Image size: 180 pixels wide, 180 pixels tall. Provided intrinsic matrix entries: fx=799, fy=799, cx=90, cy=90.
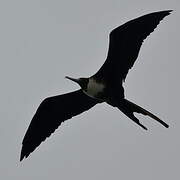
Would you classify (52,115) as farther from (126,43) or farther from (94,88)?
(126,43)

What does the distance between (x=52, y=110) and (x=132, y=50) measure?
1.64 meters

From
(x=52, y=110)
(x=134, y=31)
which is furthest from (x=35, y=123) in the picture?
(x=134, y=31)

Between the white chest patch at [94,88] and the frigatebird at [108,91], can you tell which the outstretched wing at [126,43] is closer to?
the frigatebird at [108,91]

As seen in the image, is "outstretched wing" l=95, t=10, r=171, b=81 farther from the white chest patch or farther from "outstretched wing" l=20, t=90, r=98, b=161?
"outstretched wing" l=20, t=90, r=98, b=161

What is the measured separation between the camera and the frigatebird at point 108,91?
1035 cm

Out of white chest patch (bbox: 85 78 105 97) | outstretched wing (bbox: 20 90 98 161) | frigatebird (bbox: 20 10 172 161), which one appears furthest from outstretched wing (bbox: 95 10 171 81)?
outstretched wing (bbox: 20 90 98 161)

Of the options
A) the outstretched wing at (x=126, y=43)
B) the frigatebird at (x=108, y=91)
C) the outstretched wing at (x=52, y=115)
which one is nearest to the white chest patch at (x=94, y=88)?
the frigatebird at (x=108, y=91)

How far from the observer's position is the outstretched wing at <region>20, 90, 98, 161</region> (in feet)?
37.3

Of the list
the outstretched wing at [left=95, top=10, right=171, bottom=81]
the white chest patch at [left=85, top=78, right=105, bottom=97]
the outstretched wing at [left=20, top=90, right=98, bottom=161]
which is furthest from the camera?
the outstretched wing at [left=20, top=90, right=98, bottom=161]

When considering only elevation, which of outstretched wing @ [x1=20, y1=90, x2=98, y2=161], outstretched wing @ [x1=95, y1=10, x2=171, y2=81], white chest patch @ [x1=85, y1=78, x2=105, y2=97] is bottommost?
outstretched wing @ [x1=20, y1=90, x2=98, y2=161]

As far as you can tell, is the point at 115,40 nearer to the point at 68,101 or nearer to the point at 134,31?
the point at 134,31

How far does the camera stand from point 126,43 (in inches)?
413

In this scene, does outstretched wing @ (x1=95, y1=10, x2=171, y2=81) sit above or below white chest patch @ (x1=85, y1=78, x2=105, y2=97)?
above

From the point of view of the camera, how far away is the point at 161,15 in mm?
10234
